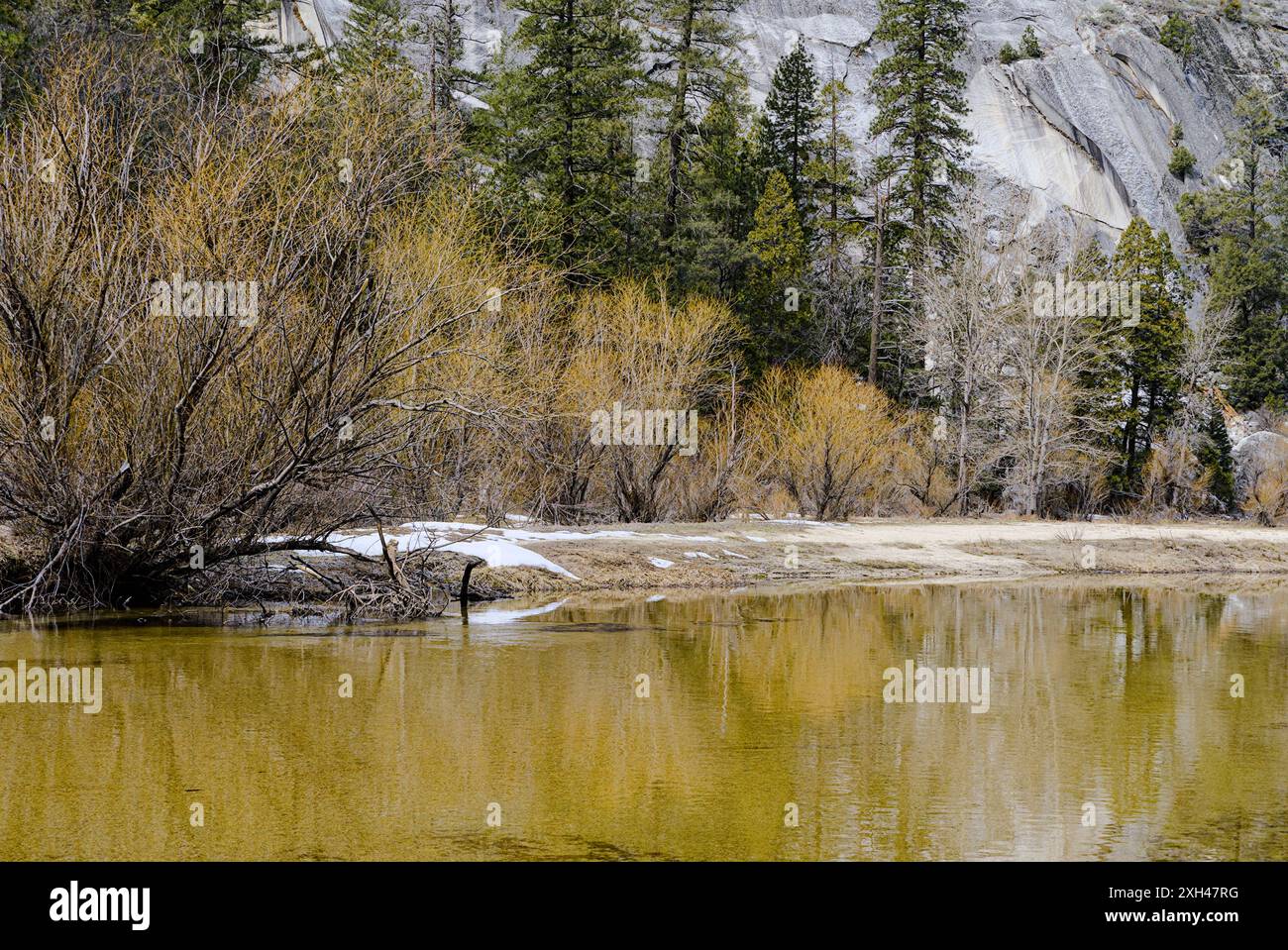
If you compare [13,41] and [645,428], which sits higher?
[13,41]

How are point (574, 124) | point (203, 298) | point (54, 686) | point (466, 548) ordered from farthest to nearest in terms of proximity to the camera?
1. point (574, 124)
2. point (466, 548)
3. point (203, 298)
4. point (54, 686)

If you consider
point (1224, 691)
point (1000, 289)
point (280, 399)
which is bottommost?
point (1224, 691)

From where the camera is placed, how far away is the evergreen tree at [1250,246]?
57344 mm

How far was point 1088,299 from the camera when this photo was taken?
43719 mm

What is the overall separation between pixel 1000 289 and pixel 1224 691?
34.7m

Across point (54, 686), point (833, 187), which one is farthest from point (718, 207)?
point (54, 686)

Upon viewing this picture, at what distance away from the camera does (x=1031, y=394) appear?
1649 inches

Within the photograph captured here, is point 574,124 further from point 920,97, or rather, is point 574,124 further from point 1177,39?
Result: point 1177,39

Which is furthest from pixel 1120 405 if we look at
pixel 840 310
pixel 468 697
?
pixel 468 697
